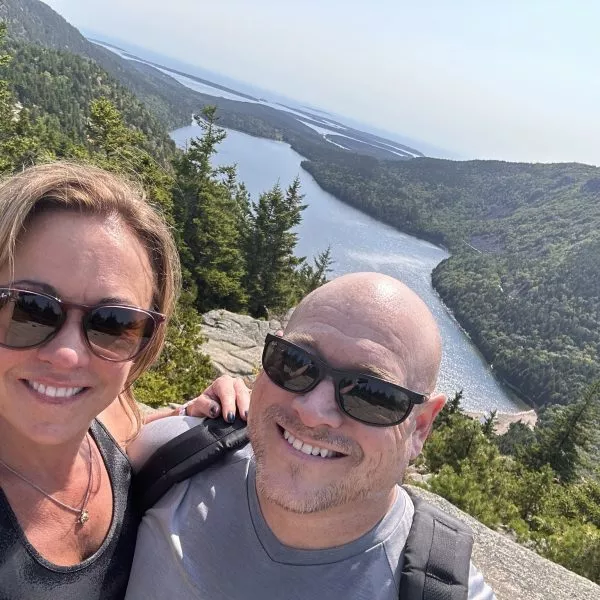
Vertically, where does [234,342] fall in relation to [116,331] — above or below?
below

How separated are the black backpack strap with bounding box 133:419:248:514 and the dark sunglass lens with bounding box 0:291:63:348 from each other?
2.45 feet

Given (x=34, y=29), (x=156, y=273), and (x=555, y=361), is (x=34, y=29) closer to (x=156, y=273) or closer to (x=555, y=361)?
(x=555, y=361)

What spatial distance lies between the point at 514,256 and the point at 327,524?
163 metres

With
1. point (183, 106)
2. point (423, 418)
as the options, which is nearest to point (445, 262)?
point (183, 106)

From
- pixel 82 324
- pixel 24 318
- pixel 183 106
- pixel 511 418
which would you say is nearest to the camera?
pixel 24 318

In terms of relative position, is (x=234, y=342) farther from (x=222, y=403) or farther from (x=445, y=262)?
(x=445, y=262)

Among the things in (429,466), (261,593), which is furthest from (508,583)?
(429,466)

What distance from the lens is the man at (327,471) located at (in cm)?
181

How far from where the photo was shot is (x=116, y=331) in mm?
1817

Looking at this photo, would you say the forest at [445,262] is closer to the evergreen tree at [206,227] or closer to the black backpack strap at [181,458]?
the evergreen tree at [206,227]

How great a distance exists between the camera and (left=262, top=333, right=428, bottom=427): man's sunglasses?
5.97 feet

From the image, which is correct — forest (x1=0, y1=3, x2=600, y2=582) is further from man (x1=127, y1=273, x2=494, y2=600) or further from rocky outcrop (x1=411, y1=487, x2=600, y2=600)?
rocky outcrop (x1=411, y1=487, x2=600, y2=600)

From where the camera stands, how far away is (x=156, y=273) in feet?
7.05

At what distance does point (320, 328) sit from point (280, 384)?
0.86 ft
